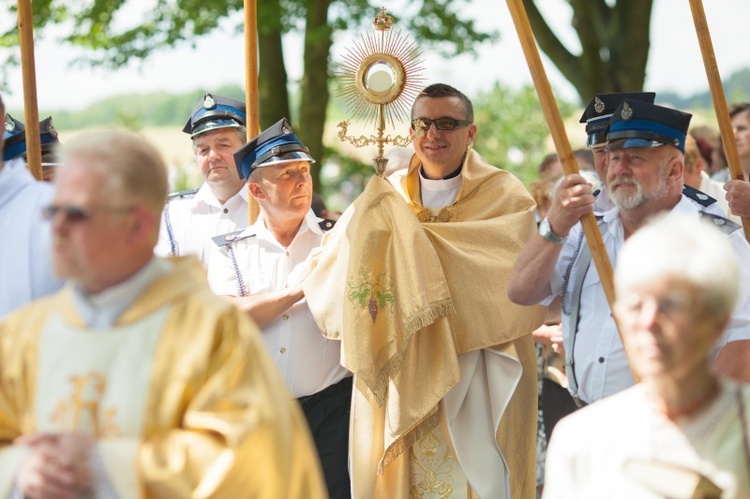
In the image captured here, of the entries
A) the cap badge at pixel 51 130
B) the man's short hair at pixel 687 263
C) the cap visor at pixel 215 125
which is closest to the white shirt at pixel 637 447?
the man's short hair at pixel 687 263

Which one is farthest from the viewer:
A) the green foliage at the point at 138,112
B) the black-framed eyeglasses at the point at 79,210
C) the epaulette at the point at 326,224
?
the green foliage at the point at 138,112

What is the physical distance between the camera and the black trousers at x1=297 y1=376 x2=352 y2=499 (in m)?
5.30

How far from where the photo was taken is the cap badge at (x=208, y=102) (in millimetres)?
6483

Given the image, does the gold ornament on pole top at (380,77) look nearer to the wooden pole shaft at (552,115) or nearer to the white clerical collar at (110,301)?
the wooden pole shaft at (552,115)

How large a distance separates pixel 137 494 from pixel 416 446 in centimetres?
278

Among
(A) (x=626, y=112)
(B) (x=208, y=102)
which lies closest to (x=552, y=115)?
(A) (x=626, y=112)

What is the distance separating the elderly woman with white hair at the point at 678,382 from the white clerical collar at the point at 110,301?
118 cm

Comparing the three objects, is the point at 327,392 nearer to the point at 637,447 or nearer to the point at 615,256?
the point at 615,256

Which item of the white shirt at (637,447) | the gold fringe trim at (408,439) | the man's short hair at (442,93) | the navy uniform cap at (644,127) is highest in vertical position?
the man's short hair at (442,93)

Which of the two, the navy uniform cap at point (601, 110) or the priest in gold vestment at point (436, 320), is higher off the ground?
the navy uniform cap at point (601, 110)

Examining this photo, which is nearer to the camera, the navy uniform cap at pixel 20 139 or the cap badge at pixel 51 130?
the navy uniform cap at pixel 20 139

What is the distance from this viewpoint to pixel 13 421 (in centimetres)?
306

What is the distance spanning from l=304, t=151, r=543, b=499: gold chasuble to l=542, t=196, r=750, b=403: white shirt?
0.56m

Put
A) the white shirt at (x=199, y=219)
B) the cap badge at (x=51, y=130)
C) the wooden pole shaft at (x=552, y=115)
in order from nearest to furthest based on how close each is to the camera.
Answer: the wooden pole shaft at (x=552, y=115), the white shirt at (x=199, y=219), the cap badge at (x=51, y=130)
